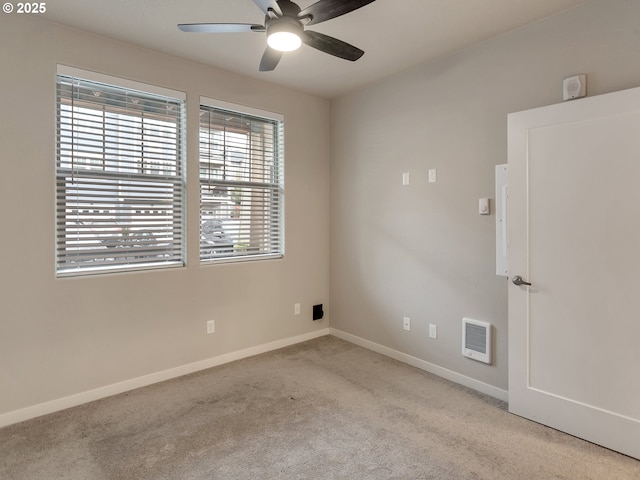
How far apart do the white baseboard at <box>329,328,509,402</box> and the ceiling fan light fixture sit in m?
2.73

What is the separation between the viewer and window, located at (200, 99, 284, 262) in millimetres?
3277

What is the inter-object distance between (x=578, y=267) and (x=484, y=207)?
766mm

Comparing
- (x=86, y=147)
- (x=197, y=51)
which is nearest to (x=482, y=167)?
(x=197, y=51)

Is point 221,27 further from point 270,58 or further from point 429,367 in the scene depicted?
point 429,367

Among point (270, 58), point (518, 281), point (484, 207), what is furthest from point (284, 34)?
point (518, 281)

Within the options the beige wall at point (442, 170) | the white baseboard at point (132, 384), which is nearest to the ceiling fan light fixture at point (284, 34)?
the beige wall at point (442, 170)

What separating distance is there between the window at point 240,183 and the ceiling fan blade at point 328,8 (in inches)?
66.5

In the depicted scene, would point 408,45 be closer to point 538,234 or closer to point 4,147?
point 538,234

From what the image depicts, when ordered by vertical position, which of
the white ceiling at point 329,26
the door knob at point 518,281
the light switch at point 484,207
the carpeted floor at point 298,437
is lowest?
the carpeted floor at point 298,437

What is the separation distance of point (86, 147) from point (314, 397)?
8.29 feet

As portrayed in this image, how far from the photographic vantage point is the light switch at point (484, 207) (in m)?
2.73

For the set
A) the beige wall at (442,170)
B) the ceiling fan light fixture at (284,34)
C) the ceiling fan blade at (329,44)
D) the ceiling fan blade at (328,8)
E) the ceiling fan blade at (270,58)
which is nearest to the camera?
the ceiling fan blade at (328,8)

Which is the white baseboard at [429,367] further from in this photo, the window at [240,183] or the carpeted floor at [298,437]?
the window at [240,183]

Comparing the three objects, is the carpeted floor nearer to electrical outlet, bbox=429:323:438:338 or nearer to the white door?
the white door
